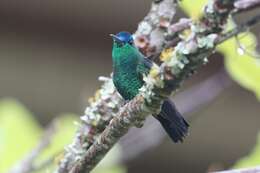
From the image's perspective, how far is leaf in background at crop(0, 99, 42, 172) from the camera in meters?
1.40

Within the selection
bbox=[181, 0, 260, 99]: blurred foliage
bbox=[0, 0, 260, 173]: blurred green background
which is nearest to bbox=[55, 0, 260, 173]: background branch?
bbox=[181, 0, 260, 99]: blurred foliage

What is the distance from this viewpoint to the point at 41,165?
1.30 meters

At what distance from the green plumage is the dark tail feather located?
7 centimetres

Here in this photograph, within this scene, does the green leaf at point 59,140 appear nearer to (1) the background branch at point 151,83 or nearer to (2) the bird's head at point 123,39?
(1) the background branch at point 151,83

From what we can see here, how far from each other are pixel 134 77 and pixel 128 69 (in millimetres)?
24

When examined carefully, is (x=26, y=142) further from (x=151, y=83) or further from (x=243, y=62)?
(x=151, y=83)

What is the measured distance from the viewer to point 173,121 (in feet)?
3.11

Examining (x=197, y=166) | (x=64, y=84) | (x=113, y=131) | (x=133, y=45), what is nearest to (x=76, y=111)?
(x=64, y=84)

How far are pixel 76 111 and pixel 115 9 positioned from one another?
0.37m

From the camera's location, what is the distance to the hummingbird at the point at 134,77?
946 millimetres

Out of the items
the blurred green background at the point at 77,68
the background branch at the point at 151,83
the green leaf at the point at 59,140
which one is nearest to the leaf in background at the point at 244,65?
the background branch at the point at 151,83

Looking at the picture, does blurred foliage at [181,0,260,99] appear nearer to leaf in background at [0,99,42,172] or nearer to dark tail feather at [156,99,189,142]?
dark tail feather at [156,99,189,142]

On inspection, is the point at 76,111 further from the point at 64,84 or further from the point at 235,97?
the point at 235,97

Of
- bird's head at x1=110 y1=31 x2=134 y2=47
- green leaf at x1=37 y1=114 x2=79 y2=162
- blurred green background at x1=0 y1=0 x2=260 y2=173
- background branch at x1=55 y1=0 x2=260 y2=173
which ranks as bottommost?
background branch at x1=55 y1=0 x2=260 y2=173
